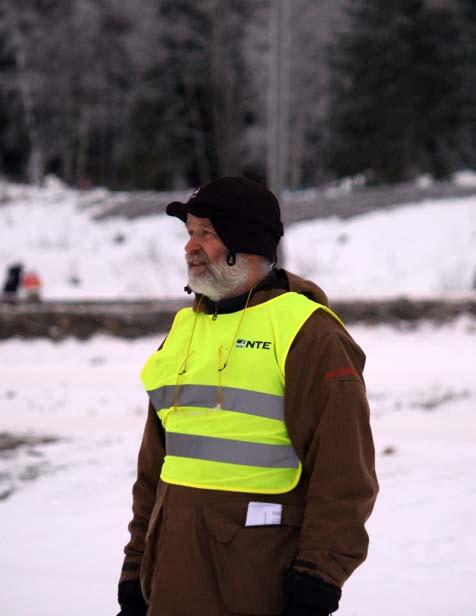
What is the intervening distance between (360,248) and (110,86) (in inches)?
921

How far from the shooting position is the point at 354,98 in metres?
35.4

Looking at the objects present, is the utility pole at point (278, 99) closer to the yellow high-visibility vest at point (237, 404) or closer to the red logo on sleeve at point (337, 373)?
the yellow high-visibility vest at point (237, 404)

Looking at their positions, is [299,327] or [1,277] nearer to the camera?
[299,327]

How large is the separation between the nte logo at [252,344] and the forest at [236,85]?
954 inches

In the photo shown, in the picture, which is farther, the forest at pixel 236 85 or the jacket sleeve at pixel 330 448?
the forest at pixel 236 85

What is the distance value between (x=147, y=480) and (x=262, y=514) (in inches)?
20.1

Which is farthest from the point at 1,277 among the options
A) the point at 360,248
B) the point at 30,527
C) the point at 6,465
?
the point at 30,527

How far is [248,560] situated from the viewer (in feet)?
7.73

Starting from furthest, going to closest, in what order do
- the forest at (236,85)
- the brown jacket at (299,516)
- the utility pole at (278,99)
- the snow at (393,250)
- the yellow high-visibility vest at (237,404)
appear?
the forest at (236,85) → the snow at (393,250) → the utility pole at (278,99) → the yellow high-visibility vest at (237,404) → the brown jacket at (299,516)

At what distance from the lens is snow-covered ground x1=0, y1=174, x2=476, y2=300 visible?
1866 centimetres

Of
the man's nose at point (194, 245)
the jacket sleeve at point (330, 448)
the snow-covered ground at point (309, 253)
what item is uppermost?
the man's nose at point (194, 245)

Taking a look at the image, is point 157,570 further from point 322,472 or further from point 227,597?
point 322,472

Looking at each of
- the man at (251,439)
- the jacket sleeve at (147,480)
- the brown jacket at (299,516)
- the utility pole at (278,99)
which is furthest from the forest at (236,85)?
the brown jacket at (299,516)

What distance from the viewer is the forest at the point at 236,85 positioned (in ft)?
96.2
